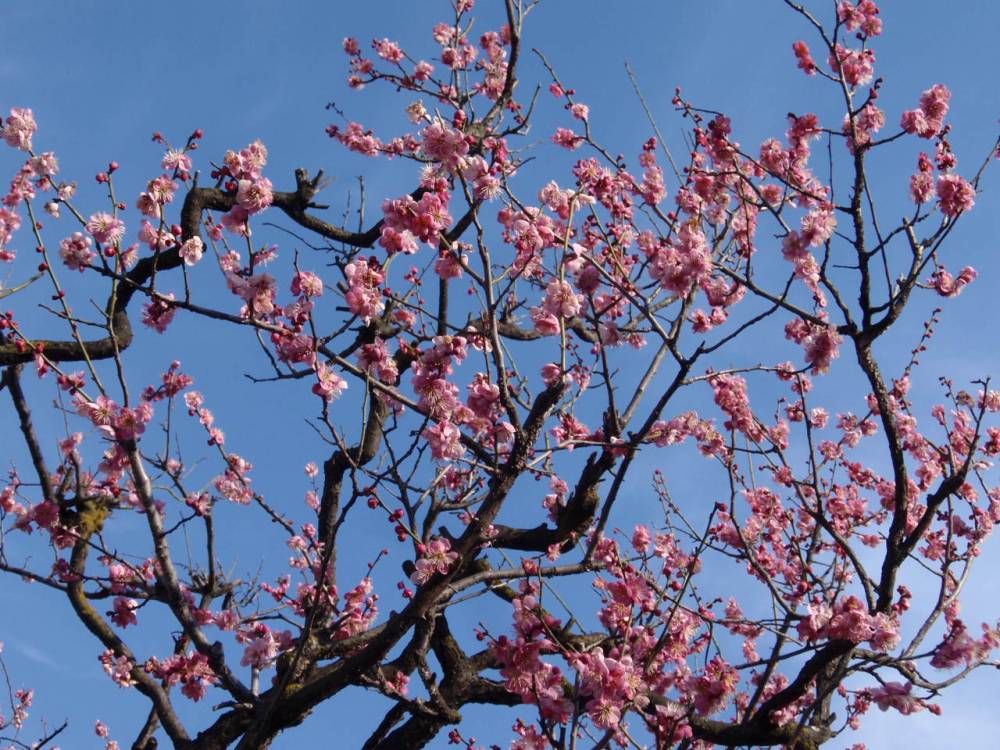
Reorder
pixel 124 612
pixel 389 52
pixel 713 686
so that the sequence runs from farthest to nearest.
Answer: pixel 389 52
pixel 124 612
pixel 713 686

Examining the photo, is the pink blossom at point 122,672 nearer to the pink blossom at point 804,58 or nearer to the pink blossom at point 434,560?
the pink blossom at point 434,560

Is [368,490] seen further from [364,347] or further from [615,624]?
[615,624]

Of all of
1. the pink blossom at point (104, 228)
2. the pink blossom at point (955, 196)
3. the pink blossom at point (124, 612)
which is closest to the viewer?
the pink blossom at point (104, 228)

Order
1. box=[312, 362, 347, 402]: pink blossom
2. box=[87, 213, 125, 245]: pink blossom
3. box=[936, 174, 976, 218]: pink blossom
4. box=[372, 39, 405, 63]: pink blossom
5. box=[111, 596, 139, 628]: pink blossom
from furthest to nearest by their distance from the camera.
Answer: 1. box=[372, 39, 405, 63]: pink blossom
2. box=[111, 596, 139, 628]: pink blossom
3. box=[936, 174, 976, 218]: pink blossom
4. box=[87, 213, 125, 245]: pink blossom
5. box=[312, 362, 347, 402]: pink blossom

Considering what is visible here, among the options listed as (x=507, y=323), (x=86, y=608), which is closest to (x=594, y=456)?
(x=507, y=323)

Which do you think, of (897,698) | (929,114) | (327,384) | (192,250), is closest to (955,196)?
(929,114)

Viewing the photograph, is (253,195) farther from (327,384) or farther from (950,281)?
(950,281)

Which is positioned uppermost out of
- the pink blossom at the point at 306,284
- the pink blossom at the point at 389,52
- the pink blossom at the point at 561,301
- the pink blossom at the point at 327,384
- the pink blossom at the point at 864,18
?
the pink blossom at the point at 389,52

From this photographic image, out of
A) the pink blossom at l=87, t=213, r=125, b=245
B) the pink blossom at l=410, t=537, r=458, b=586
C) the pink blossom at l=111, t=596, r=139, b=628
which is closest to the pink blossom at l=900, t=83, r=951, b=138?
the pink blossom at l=410, t=537, r=458, b=586

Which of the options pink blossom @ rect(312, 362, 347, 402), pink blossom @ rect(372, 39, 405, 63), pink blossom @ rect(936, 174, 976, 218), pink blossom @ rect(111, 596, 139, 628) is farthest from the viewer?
pink blossom @ rect(372, 39, 405, 63)

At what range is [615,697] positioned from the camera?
365cm

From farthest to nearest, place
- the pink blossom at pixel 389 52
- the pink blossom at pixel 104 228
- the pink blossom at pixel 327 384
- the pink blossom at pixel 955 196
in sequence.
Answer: the pink blossom at pixel 389 52
the pink blossom at pixel 955 196
the pink blossom at pixel 104 228
the pink blossom at pixel 327 384

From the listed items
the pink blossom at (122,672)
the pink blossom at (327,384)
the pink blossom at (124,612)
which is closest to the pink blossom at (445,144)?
the pink blossom at (327,384)

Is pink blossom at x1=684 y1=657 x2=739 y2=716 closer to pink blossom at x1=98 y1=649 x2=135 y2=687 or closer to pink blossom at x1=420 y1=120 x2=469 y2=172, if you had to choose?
pink blossom at x1=420 y1=120 x2=469 y2=172
